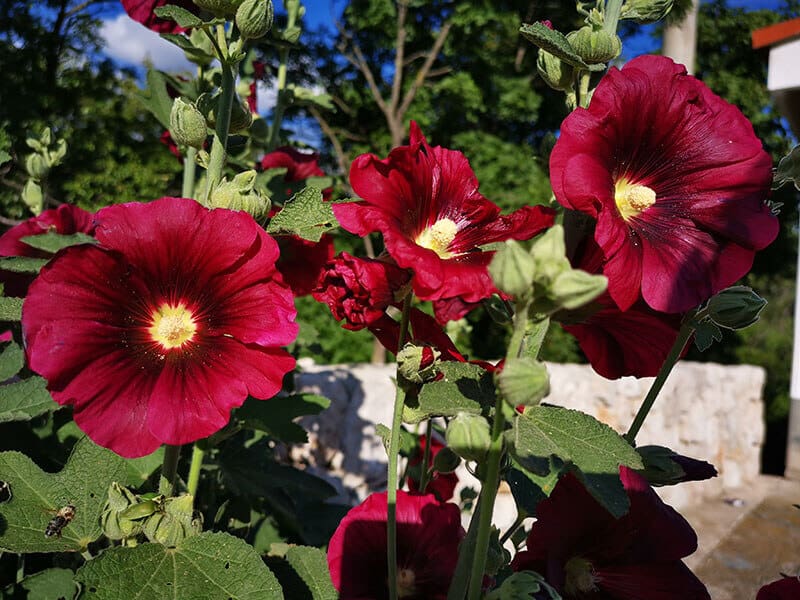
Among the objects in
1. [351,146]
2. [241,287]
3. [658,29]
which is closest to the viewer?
[241,287]

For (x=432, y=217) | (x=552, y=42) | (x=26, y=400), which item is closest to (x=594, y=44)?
(x=552, y=42)

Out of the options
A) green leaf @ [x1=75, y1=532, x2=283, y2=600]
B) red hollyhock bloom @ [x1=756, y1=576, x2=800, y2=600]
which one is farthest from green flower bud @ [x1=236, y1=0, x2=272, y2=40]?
red hollyhock bloom @ [x1=756, y1=576, x2=800, y2=600]

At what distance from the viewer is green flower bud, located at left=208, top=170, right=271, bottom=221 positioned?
62 cm

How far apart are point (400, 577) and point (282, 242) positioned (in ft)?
1.32

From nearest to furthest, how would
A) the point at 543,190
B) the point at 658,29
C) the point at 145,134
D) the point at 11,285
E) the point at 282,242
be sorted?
1. the point at 282,242
2. the point at 11,285
3. the point at 145,134
4. the point at 543,190
5. the point at 658,29

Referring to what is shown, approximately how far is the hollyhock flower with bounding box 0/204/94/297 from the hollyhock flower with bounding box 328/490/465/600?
0.60 meters

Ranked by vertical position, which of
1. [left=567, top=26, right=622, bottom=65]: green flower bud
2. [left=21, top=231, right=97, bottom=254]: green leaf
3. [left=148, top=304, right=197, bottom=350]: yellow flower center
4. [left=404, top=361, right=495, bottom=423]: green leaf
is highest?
[left=567, top=26, right=622, bottom=65]: green flower bud

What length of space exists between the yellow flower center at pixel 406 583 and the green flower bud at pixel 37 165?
3.03 feet

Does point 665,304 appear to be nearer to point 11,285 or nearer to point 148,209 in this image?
point 148,209

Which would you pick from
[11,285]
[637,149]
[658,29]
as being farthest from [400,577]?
[658,29]

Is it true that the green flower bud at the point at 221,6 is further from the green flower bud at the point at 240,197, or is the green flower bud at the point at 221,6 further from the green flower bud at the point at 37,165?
the green flower bud at the point at 37,165

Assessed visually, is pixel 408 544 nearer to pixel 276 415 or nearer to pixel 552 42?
pixel 276 415

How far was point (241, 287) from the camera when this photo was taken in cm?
62

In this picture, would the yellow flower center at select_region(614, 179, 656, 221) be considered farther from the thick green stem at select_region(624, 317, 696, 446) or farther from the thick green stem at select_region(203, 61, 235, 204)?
the thick green stem at select_region(203, 61, 235, 204)
